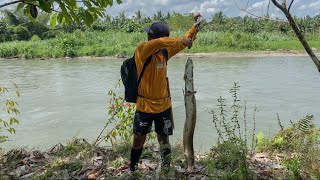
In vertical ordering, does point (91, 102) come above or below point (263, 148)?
below

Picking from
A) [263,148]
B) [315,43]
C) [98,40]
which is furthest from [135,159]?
[98,40]

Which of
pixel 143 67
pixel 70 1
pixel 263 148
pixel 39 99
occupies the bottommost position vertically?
pixel 39 99

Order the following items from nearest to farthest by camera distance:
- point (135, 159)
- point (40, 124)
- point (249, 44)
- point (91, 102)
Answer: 1. point (135, 159)
2. point (40, 124)
3. point (91, 102)
4. point (249, 44)

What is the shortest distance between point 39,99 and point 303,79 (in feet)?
32.2

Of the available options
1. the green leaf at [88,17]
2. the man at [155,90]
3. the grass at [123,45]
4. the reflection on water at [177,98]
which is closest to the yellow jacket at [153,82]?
the man at [155,90]

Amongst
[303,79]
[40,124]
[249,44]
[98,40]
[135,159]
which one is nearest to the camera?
[135,159]

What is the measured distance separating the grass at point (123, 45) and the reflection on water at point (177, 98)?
1031 cm

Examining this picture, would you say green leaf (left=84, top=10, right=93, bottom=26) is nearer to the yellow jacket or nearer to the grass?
the yellow jacket

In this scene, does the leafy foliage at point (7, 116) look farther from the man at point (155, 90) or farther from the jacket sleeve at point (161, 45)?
the jacket sleeve at point (161, 45)

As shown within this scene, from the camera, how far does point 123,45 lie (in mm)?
32562

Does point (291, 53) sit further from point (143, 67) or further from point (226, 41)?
point (143, 67)

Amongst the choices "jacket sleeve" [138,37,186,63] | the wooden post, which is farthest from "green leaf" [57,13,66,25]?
the wooden post

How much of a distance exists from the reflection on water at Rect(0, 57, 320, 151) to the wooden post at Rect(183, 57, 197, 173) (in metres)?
2.12

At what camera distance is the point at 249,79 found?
15.7 metres
